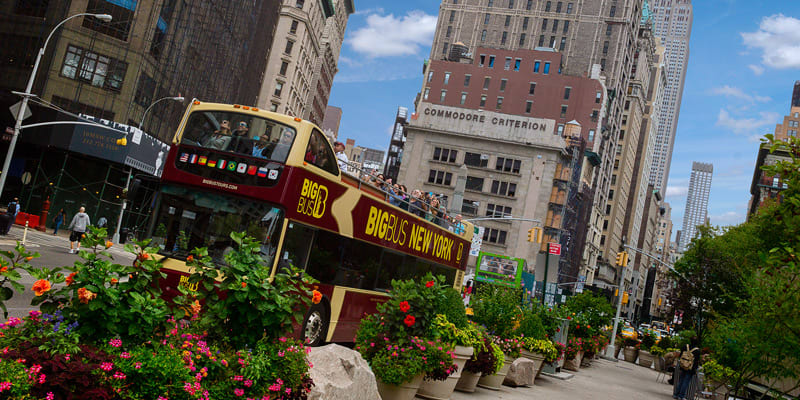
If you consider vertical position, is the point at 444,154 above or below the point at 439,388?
above

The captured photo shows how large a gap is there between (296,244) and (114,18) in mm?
34930

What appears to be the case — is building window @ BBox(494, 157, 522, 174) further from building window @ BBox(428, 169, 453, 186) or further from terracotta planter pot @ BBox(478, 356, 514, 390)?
terracotta planter pot @ BBox(478, 356, 514, 390)

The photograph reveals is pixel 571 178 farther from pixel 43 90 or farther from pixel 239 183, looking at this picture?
pixel 239 183

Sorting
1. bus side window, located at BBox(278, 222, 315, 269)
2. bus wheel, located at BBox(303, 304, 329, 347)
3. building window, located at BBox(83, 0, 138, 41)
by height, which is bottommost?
bus wheel, located at BBox(303, 304, 329, 347)

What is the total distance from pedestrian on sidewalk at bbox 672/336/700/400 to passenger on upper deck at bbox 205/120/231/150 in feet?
51.8

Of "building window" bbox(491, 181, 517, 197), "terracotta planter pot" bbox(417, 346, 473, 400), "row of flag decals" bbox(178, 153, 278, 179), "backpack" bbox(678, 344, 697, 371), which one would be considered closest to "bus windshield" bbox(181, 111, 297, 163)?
"row of flag decals" bbox(178, 153, 278, 179)

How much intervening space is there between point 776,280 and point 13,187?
4221cm

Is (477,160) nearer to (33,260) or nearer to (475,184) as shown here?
(475,184)

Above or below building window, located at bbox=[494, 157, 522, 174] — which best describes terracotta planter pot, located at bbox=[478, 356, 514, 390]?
below

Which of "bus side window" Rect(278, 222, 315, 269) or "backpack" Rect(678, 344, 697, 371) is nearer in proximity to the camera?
"bus side window" Rect(278, 222, 315, 269)

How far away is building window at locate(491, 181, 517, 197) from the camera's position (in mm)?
78375

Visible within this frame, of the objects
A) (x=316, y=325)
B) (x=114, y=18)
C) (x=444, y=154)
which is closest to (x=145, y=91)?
(x=114, y=18)

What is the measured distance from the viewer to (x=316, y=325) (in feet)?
46.8

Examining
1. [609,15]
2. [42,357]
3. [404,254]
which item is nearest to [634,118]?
[609,15]
